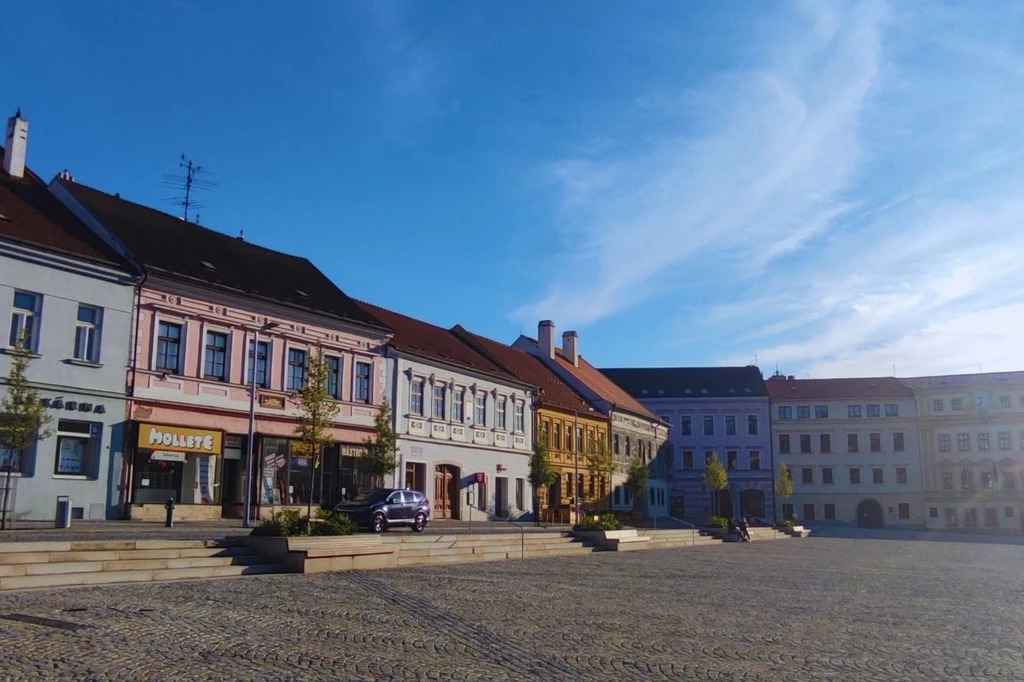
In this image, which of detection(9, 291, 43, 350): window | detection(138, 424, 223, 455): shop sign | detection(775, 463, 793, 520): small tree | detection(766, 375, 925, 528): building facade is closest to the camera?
detection(9, 291, 43, 350): window

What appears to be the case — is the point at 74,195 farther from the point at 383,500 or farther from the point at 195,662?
the point at 195,662

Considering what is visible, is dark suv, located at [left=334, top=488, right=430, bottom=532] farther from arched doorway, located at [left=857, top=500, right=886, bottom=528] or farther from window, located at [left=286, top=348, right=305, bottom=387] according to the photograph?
arched doorway, located at [left=857, top=500, right=886, bottom=528]

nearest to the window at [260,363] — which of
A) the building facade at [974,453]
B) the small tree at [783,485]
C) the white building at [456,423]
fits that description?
the white building at [456,423]

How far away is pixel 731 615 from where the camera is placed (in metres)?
14.2

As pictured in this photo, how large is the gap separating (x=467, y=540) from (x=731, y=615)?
1121 cm

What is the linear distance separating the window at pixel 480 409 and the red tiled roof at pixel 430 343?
1232mm

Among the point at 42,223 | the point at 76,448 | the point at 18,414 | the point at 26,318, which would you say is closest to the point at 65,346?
the point at 26,318

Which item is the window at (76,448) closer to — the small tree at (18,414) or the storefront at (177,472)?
the storefront at (177,472)

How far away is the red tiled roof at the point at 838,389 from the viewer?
7919 cm

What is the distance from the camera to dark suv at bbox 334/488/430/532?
93.0ft

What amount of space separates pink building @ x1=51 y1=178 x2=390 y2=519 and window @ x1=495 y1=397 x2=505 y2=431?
990 centimetres

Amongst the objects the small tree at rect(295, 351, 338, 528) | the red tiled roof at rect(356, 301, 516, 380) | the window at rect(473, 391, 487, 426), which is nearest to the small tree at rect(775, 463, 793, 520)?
the red tiled roof at rect(356, 301, 516, 380)

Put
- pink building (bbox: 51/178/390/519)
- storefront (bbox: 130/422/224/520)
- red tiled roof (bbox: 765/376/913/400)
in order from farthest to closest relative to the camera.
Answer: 1. red tiled roof (bbox: 765/376/913/400)
2. pink building (bbox: 51/178/390/519)
3. storefront (bbox: 130/422/224/520)

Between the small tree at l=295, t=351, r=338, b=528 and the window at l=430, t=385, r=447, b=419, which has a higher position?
the window at l=430, t=385, r=447, b=419
